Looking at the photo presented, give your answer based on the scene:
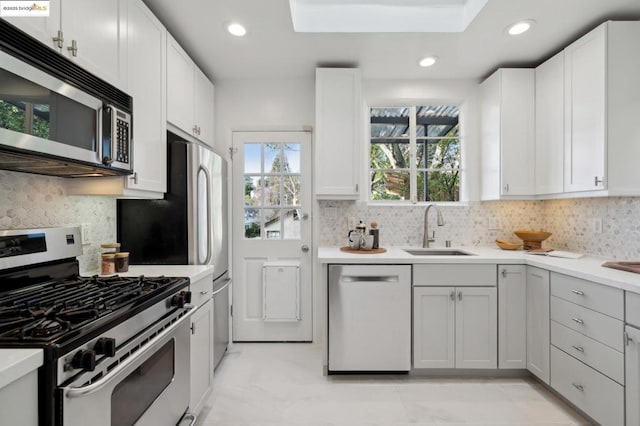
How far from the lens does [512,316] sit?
2.20 m

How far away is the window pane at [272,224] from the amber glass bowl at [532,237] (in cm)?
217

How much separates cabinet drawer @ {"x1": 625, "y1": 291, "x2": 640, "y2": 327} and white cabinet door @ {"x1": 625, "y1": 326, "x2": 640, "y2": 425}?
1.5 inches

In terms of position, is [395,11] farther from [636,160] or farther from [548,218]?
[548,218]

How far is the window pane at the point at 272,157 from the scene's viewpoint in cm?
Answer: 288

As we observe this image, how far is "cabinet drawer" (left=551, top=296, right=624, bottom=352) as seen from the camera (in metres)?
1.54

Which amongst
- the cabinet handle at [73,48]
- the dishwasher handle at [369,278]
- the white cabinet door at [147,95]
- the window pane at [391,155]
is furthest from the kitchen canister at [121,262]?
the window pane at [391,155]

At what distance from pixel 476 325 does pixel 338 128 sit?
1916 mm

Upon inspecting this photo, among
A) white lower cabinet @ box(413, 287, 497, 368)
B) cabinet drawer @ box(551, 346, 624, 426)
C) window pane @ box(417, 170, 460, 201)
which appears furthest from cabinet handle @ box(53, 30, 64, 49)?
cabinet drawer @ box(551, 346, 624, 426)

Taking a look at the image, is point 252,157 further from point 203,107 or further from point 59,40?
point 59,40

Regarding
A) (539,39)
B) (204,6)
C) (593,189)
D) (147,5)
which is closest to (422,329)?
(593,189)

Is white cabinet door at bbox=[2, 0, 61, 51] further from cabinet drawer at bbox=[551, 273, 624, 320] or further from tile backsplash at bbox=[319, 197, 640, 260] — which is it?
cabinet drawer at bbox=[551, 273, 624, 320]

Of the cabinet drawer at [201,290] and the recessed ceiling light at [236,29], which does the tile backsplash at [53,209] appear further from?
the recessed ceiling light at [236,29]

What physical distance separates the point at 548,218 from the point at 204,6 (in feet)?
10.8

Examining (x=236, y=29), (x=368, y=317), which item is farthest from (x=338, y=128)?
(x=368, y=317)
